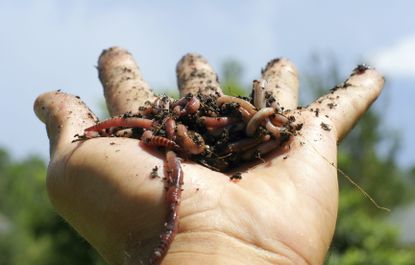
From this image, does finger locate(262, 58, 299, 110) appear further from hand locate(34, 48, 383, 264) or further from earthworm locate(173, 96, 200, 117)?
Result: earthworm locate(173, 96, 200, 117)

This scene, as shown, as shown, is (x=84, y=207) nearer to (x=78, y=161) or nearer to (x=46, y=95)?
(x=78, y=161)

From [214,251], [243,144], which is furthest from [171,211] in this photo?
[243,144]

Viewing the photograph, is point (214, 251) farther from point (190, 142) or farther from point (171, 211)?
point (190, 142)

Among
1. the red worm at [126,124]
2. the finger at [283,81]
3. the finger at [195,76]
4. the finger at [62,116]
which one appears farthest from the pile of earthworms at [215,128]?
the finger at [195,76]

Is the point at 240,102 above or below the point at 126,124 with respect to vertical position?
above

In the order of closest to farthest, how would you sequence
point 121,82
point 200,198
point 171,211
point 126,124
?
point 171,211
point 200,198
point 126,124
point 121,82

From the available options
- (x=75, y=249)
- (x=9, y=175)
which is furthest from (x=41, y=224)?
(x=9, y=175)
